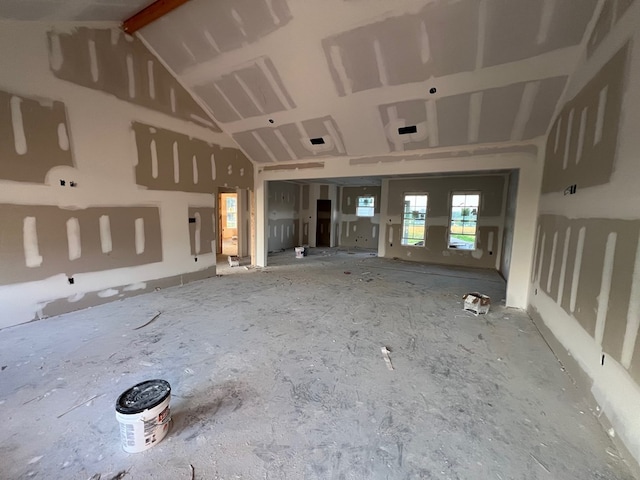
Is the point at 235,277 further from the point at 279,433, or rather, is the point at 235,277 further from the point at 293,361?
the point at 279,433

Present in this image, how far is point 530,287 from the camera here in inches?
157

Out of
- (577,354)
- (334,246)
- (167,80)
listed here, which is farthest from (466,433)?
(334,246)

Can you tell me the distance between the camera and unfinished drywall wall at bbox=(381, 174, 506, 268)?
7.02 meters

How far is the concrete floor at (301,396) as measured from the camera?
4.98ft

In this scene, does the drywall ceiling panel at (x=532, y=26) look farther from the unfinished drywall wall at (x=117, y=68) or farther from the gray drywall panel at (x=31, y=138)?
the gray drywall panel at (x=31, y=138)

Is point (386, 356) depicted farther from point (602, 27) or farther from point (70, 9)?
point (70, 9)

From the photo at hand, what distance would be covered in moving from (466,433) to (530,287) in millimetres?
3109

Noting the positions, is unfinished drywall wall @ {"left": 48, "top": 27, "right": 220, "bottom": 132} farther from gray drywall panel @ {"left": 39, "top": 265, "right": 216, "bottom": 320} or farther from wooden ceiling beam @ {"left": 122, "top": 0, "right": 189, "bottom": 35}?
gray drywall panel @ {"left": 39, "top": 265, "right": 216, "bottom": 320}

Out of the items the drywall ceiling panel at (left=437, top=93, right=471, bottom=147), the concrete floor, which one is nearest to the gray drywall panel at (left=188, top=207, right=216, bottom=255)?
the concrete floor

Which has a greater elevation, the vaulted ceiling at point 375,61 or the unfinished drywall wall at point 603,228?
the vaulted ceiling at point 375,61

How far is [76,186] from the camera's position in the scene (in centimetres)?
356

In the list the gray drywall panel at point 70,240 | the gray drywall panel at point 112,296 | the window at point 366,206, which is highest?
the window at point 366,206

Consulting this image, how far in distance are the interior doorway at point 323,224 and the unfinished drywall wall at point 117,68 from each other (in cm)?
607

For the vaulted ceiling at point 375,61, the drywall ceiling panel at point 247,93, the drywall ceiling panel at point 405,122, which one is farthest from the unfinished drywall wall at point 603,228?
the drywall ceiling panel at point 247,93
